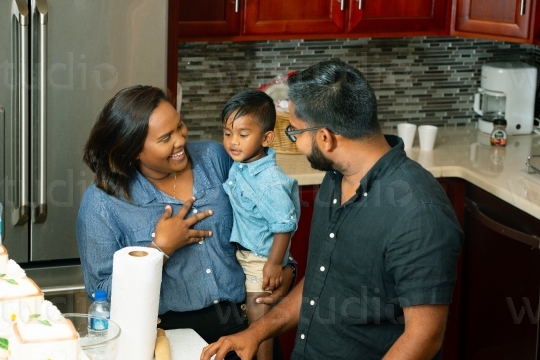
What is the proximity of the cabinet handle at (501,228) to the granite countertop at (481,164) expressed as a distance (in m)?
0.09

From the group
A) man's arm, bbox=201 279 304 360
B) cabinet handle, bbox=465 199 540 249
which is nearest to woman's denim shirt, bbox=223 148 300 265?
man's arm, bbox=201 279 304 360

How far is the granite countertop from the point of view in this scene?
322 cm

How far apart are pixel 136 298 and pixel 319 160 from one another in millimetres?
504

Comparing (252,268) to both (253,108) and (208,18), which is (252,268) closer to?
(253,108)

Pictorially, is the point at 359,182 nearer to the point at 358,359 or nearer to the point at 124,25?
the point at 358,359

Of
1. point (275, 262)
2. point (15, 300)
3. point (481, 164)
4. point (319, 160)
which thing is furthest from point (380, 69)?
point (15, 300)

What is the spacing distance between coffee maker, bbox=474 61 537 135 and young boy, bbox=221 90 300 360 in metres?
1.65

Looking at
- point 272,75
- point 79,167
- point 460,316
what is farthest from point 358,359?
point 272,75

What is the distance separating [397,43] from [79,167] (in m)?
1.65

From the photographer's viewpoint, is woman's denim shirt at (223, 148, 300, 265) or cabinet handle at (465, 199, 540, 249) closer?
woman's denim shirt at (223, 148, 300, 265)

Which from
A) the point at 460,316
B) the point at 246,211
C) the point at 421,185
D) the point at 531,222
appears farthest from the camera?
the point at 460,316

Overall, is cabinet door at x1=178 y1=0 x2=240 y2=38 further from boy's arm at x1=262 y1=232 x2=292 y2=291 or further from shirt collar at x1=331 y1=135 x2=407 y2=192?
shirt collar at x1=331 y1=135 x2=407 y2=192

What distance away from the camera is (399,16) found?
143 inches

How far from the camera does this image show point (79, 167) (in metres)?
2.92
